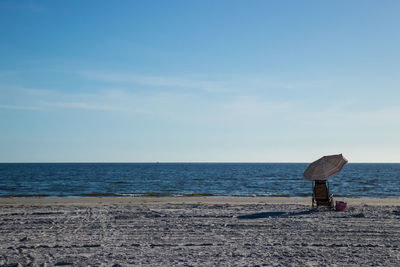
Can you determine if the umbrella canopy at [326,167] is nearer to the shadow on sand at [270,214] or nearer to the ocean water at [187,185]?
the shadow on sand at [270,214]

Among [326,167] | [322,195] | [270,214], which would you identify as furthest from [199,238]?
[326,167]

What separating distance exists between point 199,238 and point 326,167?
762 centimetres

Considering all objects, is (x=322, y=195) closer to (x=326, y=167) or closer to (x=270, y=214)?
(x=326, y=167)

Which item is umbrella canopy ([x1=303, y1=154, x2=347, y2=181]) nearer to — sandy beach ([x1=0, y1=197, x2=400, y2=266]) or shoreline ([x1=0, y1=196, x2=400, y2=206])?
sandy beach ([x1=0, y1=197, x2=400, y2=266])

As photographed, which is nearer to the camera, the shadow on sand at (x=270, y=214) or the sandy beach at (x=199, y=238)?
the sandy beach at (x=199, y=238)

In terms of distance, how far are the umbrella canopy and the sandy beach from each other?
1.62 meters

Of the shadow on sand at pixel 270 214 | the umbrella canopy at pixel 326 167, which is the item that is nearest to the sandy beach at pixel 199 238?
the shadow on sand at pixel 270 214

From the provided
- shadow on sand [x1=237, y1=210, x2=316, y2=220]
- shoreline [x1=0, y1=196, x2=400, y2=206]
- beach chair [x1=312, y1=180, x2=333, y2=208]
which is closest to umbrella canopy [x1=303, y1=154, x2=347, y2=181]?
beach chair [x1=312, y1=180, x2=333, y2=208]

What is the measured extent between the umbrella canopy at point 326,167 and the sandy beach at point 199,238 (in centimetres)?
162

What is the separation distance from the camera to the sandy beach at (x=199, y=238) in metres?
6.97

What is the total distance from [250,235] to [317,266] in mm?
2852

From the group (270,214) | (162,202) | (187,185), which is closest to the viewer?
(270,214)

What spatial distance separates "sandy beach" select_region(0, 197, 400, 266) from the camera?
6968mm

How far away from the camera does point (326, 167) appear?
14.5 m
